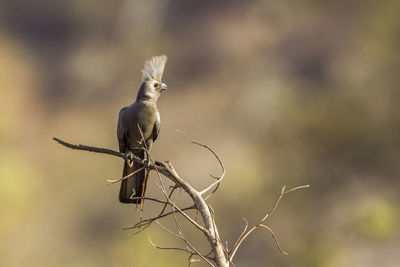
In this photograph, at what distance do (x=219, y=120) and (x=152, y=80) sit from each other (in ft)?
34.5

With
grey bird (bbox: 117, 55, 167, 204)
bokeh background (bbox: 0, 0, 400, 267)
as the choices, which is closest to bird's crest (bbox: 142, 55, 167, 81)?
grey bird (bbox: 117, 55, 167, 204)

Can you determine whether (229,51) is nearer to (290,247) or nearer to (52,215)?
(52,215)

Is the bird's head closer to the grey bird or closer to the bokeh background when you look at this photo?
the grey bird

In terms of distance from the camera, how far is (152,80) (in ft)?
13.4

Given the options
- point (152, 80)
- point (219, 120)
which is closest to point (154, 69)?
point (152, 80)

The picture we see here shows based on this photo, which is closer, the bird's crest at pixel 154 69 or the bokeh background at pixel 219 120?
the bird's crest at pixel 154 69

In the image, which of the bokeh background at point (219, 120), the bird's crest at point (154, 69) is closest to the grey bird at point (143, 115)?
the bird's crest at point (154, 69)

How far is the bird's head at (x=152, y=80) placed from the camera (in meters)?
4.07

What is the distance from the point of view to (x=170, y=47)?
58.2ft

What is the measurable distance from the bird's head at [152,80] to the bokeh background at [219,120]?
19.5 feet

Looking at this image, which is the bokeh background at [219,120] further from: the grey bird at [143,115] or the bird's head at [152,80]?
the bird's head at [152,80]

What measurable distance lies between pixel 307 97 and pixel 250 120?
4.68 ft

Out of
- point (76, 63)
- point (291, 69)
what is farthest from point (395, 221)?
point (76, 63)

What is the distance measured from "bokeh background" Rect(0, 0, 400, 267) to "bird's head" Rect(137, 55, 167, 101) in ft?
19.5
